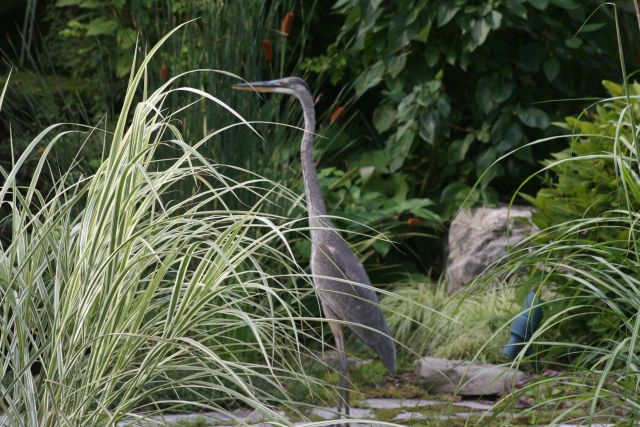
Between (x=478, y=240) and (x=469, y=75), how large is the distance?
4.01 ft

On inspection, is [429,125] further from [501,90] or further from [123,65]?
[123,65]

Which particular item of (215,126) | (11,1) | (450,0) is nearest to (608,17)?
(450,0)

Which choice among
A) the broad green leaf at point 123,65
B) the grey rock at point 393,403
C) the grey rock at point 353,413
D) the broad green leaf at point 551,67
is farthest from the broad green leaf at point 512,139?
the broad green leaf at point 123,65

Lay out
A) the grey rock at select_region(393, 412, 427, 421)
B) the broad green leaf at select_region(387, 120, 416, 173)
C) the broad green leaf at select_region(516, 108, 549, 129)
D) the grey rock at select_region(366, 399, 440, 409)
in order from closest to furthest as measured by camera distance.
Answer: the grey rock at select_region(393, 412, 427, 421)
the grey rock at select_region(366, 399, 440, 409)
the broad green leaf at select_region(516, 108, 549, 129)
the broad green leaf at select_region(387, 120, 416, 173)

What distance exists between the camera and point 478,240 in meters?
5.09

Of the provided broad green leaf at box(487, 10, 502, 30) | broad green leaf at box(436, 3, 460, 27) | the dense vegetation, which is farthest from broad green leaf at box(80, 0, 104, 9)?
broad green leaf at box(487, 10, 502, 30)

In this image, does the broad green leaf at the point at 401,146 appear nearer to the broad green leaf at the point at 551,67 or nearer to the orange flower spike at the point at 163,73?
the broad green leaf at the point at 551,67

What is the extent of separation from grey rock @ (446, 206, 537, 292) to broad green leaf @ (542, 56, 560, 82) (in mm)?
747

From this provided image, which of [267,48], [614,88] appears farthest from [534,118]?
[267,48]

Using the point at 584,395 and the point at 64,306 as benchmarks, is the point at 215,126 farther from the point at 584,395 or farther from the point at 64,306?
the point at 584,395

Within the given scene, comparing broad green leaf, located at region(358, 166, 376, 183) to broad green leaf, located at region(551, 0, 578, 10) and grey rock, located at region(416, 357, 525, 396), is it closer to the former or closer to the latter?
broad green leaf, located at region(551, 0, 578, 10)

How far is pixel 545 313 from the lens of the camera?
13.1ft

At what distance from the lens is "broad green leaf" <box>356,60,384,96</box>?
564cm

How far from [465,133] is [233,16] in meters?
2.20
